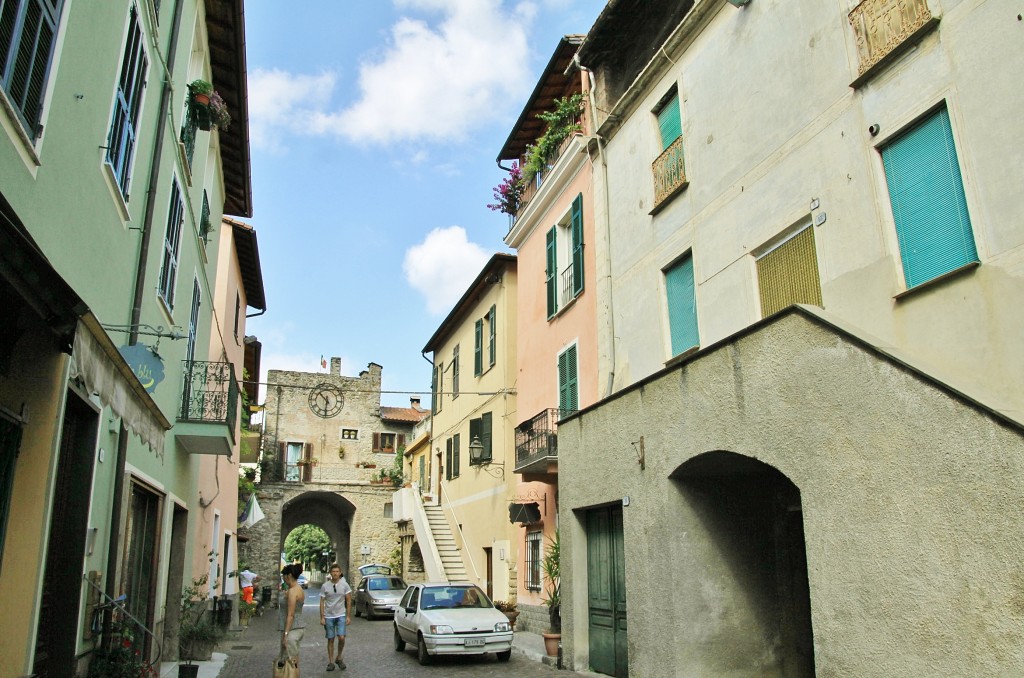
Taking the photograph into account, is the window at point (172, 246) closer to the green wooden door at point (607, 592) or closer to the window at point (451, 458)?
the green wooden door at point (607, 592)

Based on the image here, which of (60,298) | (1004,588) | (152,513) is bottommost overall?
(1004,588)

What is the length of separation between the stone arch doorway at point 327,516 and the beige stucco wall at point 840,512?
102 feet

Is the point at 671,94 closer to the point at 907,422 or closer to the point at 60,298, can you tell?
the point at 907,422

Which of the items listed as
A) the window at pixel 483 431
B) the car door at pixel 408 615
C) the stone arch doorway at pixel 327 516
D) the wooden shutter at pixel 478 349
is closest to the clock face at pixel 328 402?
the stone arch doorway at pixel 327 516

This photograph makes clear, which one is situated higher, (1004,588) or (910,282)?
(910,282)

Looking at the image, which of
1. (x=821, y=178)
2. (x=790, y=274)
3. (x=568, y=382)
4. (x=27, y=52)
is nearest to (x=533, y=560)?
(x=568, y=382)

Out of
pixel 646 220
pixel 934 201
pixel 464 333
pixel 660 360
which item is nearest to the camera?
pixel 934 201

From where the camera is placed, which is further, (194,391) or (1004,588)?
(194,391)

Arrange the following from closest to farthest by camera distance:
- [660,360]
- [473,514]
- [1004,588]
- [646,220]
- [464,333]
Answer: [1004,588], [660,360], [646,220], [473,514], [464,333]

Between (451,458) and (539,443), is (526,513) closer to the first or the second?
(539,443)

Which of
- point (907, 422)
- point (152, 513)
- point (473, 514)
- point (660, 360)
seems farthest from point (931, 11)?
point (473, 514)

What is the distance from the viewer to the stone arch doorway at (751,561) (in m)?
8.64

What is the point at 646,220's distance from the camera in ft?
38.7

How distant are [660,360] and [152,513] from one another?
25.2 feet
